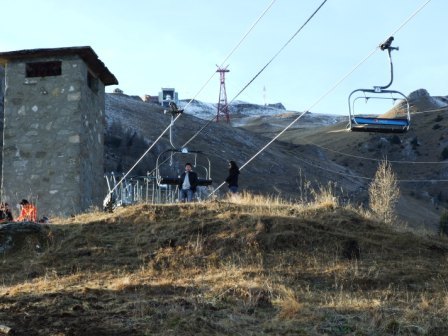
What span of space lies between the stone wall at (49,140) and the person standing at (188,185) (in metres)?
3.04

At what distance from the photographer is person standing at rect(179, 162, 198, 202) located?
54.4ft

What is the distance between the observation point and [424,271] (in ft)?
35.5

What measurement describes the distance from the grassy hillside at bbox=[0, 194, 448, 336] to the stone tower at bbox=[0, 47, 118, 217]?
3593 millimetres

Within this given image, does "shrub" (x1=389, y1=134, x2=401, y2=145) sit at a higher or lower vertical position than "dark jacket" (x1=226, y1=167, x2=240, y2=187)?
higher

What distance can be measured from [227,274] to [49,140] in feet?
31.9

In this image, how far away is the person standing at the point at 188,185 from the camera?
16594mm

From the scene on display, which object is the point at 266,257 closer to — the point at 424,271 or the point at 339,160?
the point at 424,271

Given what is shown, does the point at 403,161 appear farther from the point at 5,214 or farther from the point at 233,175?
the point at 5,214

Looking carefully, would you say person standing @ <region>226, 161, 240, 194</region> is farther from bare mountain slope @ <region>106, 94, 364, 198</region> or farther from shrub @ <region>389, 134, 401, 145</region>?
shrub @ <region>389, 134, 401, 145</region>

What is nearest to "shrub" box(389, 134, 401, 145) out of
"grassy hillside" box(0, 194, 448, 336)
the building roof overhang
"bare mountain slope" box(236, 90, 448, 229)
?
"bare mountain slope" box(236, 90, 448, 229)

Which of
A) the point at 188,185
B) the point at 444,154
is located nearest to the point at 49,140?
the point at 188,185

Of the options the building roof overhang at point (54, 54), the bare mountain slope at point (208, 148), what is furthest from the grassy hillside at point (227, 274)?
the bare mountain slope at point (208, 148)

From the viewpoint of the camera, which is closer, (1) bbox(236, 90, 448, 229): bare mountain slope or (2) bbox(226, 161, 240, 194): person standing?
A: (2) bbox(226, 161, 240, 194): person standing

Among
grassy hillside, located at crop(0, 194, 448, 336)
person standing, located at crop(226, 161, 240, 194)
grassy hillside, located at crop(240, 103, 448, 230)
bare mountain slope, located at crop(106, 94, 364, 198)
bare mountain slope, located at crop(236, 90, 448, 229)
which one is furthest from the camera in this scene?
bare mountain slope, located at crop(236, 90, 448, 229)
